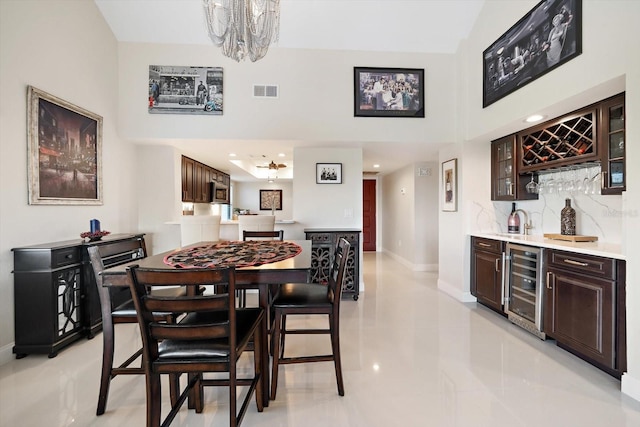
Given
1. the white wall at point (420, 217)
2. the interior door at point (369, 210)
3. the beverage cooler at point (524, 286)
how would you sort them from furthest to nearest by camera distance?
the interior door at point (369, 210), the white wall at point (420, 217), the beverage cooler at point (524, 286)

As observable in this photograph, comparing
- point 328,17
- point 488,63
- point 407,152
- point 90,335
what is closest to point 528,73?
point 488,63

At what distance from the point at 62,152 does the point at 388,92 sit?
383cm

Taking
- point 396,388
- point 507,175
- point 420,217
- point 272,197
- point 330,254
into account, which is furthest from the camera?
point 272,197

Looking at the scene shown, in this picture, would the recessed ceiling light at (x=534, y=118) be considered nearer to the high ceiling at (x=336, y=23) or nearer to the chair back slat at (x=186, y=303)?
the high ceiling at (x=336, y=23)

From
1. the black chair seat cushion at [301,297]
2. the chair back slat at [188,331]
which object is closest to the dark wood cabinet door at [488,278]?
the black chair seat cushion at [301,297]

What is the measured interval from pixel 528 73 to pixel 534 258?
182 cm

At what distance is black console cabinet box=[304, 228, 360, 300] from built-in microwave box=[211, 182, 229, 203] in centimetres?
306

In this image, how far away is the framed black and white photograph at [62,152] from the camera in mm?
2658

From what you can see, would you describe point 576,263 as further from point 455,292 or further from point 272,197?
point 272,197

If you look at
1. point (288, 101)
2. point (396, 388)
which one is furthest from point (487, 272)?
point (288, 101)

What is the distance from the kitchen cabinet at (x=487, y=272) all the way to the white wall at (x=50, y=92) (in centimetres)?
465

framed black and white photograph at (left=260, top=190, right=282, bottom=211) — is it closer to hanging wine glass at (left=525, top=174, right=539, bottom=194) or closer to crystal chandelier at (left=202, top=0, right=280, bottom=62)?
hanging wine glass at (left=525, top=174, right=539, bottom=194)

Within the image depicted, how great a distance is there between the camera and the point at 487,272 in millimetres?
3572

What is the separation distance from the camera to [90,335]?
2840 millimetres
